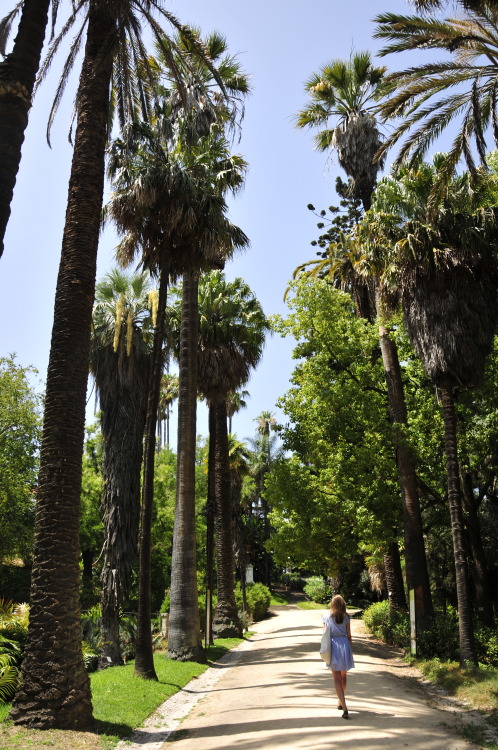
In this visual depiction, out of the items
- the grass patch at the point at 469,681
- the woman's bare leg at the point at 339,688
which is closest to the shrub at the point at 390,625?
the grass patch at the point at 469,681

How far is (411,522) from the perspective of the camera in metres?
16.3

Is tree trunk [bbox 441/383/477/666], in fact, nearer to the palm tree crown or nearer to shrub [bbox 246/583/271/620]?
the palm tree crown

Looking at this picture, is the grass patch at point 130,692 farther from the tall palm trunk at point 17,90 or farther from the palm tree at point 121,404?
the tall palm trunk at point 17,90

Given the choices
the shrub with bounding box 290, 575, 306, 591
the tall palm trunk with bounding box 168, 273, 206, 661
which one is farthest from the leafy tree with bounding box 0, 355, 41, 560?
the shrub with bounding box 290, 575, 306, 591

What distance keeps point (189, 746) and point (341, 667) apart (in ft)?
7.34

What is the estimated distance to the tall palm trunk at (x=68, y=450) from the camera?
24.0 feet

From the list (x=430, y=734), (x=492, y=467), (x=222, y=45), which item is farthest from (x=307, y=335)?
(x=430, y=734)

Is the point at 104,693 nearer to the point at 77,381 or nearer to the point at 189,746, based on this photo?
the point at 189,746

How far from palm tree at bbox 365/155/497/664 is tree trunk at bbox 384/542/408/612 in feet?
28.4

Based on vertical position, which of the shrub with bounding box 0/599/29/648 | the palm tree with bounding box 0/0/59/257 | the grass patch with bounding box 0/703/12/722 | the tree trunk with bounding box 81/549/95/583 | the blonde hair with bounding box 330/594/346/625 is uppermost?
the palm tree with bounding box 0/0/59/257

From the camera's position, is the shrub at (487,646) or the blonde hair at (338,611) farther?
the shrub at (487,646)

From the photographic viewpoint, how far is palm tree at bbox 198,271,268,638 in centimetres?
2172

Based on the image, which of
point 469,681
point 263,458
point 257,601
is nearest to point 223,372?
point 469,681

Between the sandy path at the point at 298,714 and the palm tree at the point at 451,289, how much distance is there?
369cm
